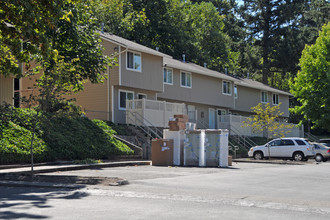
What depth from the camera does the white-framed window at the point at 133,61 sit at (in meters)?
33.8

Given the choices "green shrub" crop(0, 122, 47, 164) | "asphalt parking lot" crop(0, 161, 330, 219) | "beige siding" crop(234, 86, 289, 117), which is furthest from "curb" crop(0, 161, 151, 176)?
"beige siding" crop(234, 86, 289, 117)

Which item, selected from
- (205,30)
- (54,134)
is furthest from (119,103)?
(205,30)

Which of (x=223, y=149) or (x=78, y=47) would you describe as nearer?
(x=223, y=149)

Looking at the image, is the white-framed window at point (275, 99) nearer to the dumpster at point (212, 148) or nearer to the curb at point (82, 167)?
the dumpster at point (212, 148)

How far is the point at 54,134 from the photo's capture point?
2372 centimetres

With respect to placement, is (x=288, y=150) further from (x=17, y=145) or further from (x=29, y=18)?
(x=29, y=18)

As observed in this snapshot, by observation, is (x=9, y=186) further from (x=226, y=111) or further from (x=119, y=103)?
(x=226, y=111)

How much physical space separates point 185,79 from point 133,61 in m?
7.95

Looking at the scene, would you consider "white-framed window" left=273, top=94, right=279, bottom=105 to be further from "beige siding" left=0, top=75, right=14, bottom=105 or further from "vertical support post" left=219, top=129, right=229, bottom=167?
"beige siding" left=0, top=75, right=14, bottom=105

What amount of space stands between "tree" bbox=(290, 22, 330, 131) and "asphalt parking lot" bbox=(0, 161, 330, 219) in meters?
29.6

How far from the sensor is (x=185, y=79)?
40.9m

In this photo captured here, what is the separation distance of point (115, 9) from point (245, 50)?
20320mm

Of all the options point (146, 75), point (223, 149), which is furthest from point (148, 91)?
point (223, 149)

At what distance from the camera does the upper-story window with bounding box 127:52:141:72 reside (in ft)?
111
